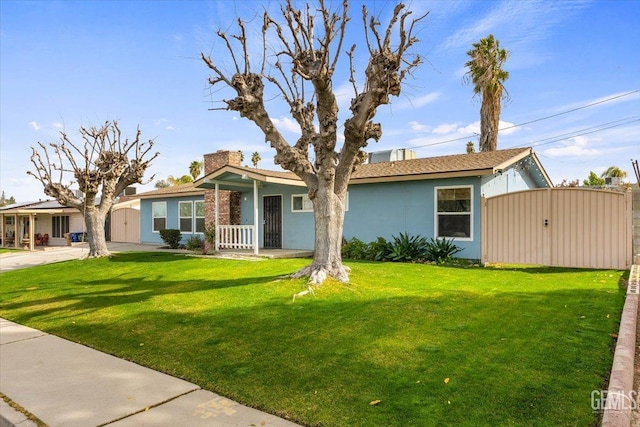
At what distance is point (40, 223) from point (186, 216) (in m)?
16.4

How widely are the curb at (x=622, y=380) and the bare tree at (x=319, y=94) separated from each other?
4.50m

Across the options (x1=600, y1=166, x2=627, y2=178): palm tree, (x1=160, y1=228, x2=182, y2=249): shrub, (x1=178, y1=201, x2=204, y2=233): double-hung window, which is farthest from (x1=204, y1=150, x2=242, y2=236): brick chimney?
(x1=600, y1=166, x2=627, y2=178): palm tree

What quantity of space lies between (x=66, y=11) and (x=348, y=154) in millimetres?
9677

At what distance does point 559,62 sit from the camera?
15023mm

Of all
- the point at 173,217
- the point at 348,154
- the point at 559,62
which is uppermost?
the point at 559,62

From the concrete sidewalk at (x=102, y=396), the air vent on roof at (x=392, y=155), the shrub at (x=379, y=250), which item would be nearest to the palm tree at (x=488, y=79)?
the air vent on roof at (x=392, y=155)

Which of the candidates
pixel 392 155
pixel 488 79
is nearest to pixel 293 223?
pixel 392 155

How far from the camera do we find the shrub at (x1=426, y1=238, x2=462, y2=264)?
464 inches

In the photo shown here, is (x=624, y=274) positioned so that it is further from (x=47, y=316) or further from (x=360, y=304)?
(x=47, y=316)

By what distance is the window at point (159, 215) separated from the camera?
68.3 ft

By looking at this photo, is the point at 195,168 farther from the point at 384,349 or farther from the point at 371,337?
the point at 384,349

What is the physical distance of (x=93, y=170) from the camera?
595 inches

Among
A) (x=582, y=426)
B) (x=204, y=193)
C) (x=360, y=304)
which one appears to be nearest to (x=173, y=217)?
(x=204, y=193)

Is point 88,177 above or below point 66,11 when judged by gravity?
below
